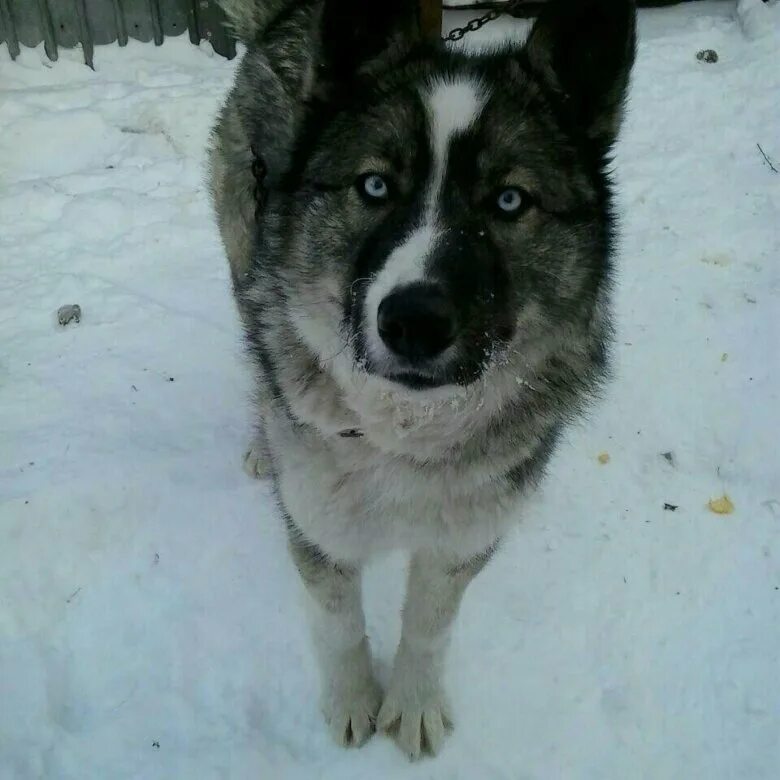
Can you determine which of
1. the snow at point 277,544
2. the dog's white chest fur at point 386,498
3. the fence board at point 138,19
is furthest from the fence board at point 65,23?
the dog's white chest fur at point 386,498

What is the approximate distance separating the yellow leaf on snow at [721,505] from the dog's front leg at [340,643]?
1.52 metres

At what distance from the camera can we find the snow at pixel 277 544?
2406mm

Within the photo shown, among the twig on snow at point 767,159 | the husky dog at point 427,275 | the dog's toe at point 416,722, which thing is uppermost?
the husky dog at point 427,275

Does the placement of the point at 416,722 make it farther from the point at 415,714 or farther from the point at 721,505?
the point at 721,505

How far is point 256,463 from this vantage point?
309cm

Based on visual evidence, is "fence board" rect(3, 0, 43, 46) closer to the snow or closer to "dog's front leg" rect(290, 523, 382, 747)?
the snow

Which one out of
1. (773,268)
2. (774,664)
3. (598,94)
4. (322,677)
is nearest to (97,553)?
(322,677)

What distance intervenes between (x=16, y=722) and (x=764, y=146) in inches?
201

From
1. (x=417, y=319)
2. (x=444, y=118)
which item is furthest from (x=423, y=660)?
(x=444, y=118)

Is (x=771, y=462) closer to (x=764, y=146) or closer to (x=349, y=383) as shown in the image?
(x=349, y=383)

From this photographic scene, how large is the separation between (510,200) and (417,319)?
44 centimetres

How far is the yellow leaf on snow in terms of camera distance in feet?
9.87

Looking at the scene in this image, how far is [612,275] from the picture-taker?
208 centimetres

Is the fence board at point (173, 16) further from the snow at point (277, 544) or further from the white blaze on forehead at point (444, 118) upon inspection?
the white blaze on forehead at point (444, 118)
